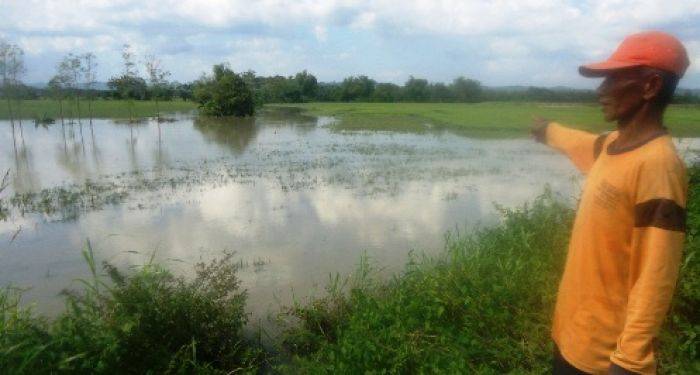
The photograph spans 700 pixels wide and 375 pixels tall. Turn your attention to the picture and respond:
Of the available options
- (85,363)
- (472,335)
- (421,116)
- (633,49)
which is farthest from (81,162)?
(421,116)

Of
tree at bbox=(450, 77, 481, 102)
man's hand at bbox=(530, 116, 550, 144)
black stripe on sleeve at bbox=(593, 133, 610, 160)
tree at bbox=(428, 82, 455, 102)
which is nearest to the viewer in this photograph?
black stripe on sleeve at bbox=(593, 133, 610, 160)

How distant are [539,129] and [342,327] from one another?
2681mm

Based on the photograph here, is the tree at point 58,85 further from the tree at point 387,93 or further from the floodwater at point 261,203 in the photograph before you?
the tree at point 387,93

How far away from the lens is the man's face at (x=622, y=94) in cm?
143

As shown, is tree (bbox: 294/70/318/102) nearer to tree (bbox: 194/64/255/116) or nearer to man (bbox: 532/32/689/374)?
tree (bbox: 194/64/255/116)

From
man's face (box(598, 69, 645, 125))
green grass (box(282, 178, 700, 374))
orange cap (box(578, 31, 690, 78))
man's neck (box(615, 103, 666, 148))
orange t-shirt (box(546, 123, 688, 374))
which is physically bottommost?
green grass (box(282, 178, 700, 374))

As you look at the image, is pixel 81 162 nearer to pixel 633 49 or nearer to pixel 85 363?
pixel 85 363

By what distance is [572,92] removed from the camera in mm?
2695

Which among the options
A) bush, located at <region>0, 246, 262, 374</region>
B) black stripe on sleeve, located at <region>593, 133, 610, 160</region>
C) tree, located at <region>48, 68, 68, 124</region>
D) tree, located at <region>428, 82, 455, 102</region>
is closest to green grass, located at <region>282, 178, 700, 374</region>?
bush, located at <region>0, 246, 262, 374</region>

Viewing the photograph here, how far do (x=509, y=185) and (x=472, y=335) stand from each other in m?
7.96

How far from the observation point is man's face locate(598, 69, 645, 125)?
143 cm

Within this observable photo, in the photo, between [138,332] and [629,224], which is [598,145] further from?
[138,332]

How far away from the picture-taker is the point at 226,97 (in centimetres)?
3625

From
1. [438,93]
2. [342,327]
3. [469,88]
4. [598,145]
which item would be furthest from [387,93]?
[598,145]
